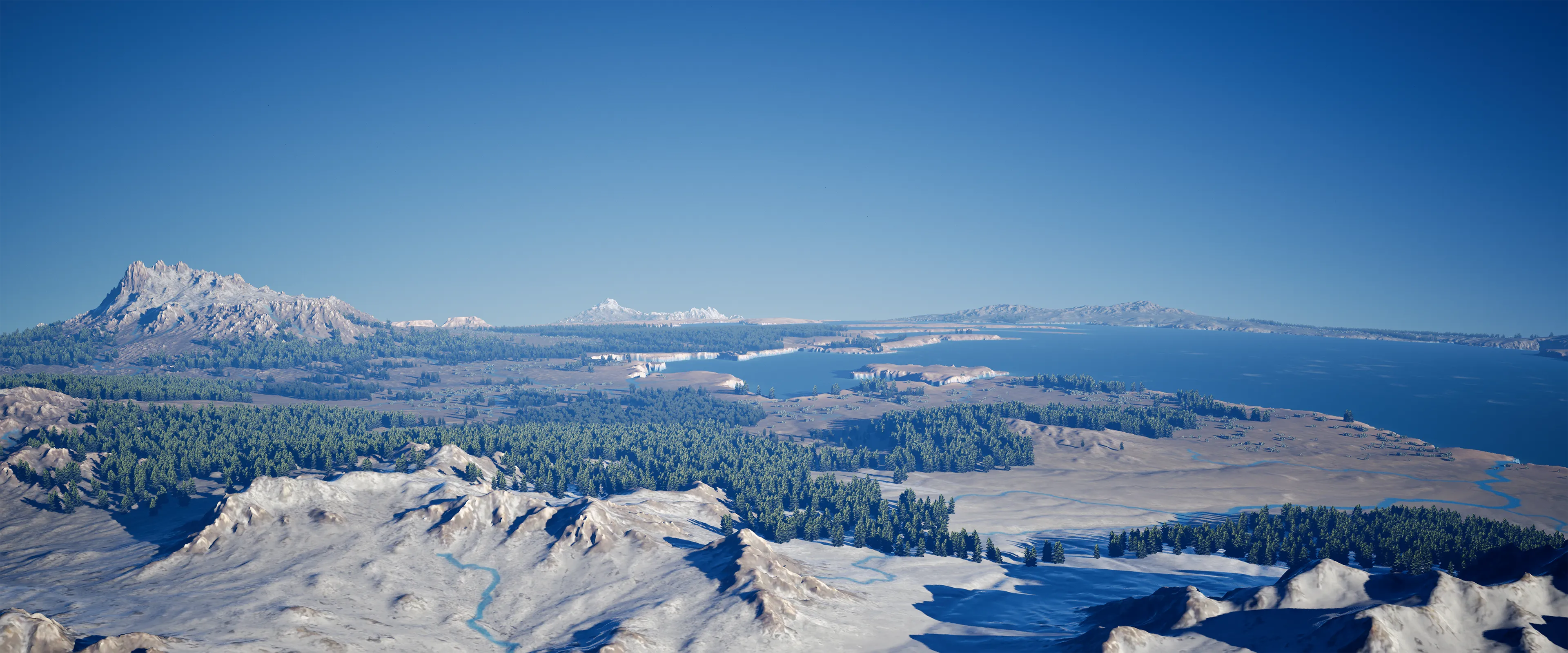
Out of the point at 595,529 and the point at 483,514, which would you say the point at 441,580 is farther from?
the point at 595,529

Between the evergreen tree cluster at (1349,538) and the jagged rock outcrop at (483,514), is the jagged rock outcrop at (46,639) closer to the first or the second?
the jagged rock outcrop at (483,514)

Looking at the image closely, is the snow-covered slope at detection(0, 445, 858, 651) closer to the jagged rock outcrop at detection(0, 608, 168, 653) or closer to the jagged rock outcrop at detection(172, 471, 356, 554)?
the jagged rock outcrop at detection(172, 471, 356, 554)

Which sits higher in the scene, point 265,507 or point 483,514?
point 265,507

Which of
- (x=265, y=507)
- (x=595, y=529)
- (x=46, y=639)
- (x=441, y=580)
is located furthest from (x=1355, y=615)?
(x=265, y=507)

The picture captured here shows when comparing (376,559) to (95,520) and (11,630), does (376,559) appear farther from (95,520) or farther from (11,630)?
(95,520)

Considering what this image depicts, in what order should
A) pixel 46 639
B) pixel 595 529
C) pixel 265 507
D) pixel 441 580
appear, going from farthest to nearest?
pixel 265 507, pixel 595 529, pixel 441 580, pixel 46 639

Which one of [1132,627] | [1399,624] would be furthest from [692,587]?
[1399,624]
